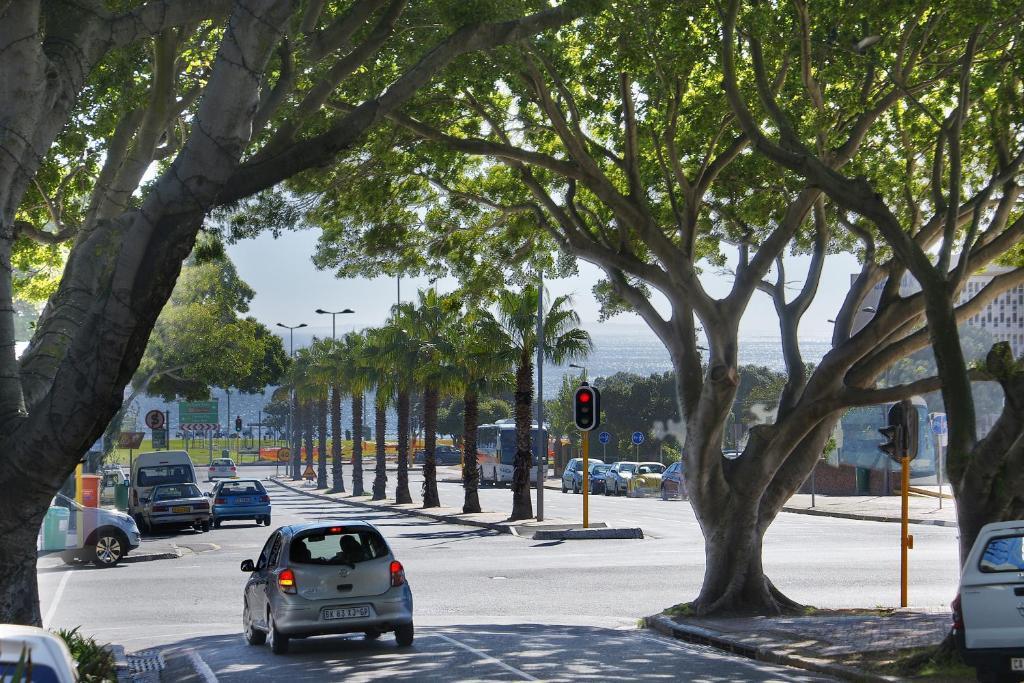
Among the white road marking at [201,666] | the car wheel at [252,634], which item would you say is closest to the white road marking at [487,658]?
the car wheel at [252,634]

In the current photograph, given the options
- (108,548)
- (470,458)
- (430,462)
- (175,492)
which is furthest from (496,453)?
(108,548)

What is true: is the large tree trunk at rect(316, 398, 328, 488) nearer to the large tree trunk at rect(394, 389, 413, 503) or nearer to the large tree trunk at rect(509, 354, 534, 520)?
the large tree trunk at rect(394, 389, 413, 503)

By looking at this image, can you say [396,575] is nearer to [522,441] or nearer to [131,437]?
[522,441]

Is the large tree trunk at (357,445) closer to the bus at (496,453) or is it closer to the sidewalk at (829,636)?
the bus at (496,453)

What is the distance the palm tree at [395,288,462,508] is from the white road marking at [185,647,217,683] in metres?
34.3

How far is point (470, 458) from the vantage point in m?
47.6

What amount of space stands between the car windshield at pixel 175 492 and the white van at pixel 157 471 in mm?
2177

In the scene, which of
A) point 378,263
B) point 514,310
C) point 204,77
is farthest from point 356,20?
point 514,310

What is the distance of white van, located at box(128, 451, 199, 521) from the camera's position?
42.4 m

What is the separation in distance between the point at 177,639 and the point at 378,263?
690 cm

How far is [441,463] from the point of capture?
A: 12450 cm

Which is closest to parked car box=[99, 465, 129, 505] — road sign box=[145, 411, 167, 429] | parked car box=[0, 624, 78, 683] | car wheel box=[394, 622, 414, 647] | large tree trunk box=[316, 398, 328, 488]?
road sign box=[145, 411, 167, 429]

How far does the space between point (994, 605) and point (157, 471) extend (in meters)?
35.7

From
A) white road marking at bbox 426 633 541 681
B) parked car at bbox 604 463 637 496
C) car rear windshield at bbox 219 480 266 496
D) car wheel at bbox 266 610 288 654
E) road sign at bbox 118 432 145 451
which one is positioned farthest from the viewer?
road sign at bbox 118 432 145 451
